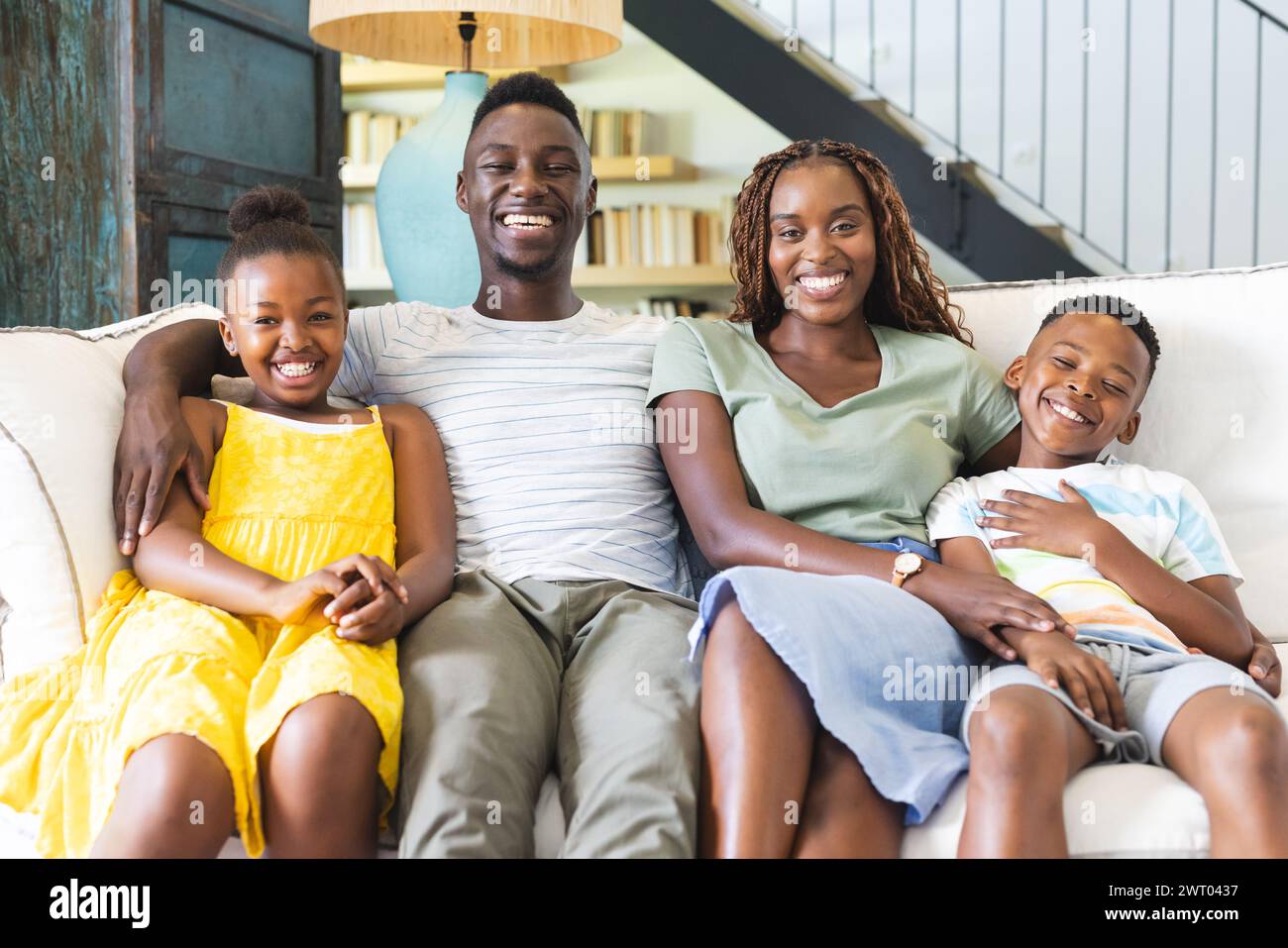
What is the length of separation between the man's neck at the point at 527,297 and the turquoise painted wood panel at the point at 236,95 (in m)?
0.93

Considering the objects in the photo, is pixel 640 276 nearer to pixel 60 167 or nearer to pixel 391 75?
pixel 391 75

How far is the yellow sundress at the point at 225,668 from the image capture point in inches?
43.7

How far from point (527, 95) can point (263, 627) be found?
0.87 metres

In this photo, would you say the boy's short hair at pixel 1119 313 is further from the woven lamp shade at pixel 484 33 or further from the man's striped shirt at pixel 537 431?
the woven lamp shade at pixel 484 33

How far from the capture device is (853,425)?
1.53m

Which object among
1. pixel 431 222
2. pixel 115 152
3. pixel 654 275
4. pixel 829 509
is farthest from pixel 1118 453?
pixel 654 275

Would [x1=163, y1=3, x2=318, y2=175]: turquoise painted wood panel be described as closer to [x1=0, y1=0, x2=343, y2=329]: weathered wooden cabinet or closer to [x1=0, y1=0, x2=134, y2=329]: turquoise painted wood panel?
[x1=0, y1=0, x2=343, y2=329]: weathered wooden cabinet

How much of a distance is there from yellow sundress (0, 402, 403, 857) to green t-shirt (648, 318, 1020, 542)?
1.48 feet

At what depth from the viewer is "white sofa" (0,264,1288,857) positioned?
1.13 m

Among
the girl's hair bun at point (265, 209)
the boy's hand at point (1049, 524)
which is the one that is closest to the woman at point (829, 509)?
the boy's hand at point (1049, 524)
